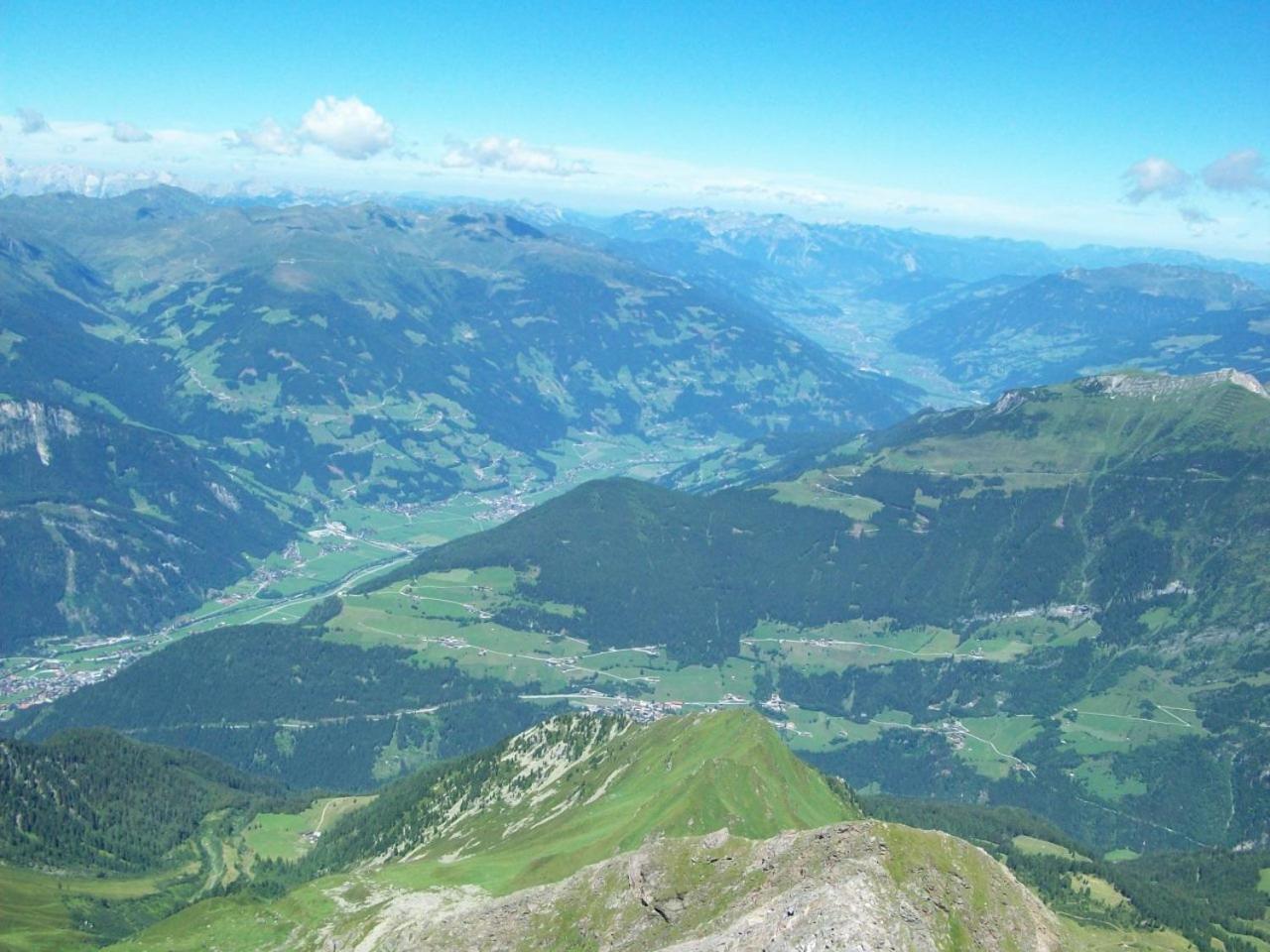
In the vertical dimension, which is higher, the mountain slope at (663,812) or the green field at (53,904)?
the mountain slope at (663,812)

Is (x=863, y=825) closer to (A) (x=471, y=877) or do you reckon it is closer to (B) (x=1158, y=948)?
Result: (A) (x=471, y=877)

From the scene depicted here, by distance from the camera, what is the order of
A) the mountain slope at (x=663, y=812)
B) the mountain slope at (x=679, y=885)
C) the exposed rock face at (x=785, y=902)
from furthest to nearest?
the mountain slope at (x=663, y=812)
the mountain slope at (x=679, y=885)
the exposed rock face at (x=785, y=902)

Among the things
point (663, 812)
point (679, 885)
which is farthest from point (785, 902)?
point (663, 812)

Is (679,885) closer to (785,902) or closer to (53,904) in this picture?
(785,902)

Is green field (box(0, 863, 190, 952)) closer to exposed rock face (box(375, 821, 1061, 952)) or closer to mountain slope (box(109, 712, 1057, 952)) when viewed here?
mountain slope (box(109, 712, 1057, 952))

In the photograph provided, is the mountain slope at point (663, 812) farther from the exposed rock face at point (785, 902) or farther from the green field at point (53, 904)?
the green field at point (53, 904)

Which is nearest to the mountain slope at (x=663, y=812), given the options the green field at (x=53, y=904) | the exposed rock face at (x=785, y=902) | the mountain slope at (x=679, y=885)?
the mountain slope at (x=679, y=885)

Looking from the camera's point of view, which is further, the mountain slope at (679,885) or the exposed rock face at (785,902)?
the mountain slope at (679,885)

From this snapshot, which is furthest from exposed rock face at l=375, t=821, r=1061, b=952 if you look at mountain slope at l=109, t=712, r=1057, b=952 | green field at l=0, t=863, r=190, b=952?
green field at l=0, t=863, r=190, b=952
